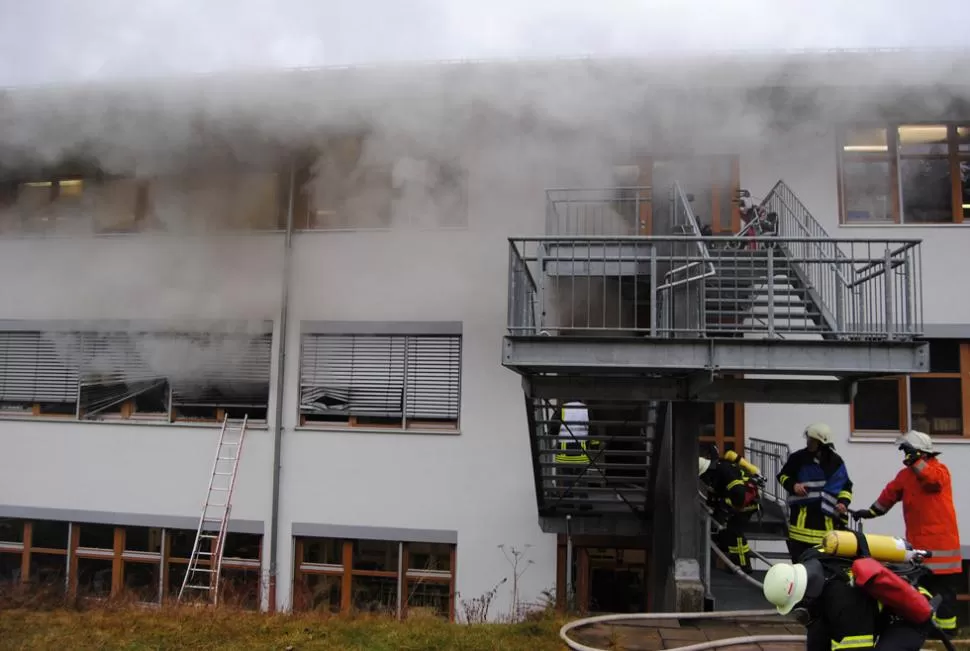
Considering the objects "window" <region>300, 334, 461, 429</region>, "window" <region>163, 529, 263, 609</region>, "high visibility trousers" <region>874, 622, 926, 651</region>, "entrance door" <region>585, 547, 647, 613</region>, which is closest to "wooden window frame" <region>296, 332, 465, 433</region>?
"window" <region>300, 334, 461, 429</region>

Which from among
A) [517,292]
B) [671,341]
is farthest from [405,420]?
[671,341]

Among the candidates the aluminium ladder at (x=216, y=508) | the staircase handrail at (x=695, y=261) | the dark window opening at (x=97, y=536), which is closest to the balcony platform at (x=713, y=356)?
the staircase handrail at (x=695, y=261)

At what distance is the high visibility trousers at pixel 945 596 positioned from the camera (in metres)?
5.59

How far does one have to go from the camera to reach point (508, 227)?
929cm

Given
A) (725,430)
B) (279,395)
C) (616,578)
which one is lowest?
(616,578)

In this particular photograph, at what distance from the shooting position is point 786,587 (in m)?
3.56

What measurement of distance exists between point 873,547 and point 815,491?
8.36 ft

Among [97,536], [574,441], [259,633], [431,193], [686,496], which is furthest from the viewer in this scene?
[97,536]

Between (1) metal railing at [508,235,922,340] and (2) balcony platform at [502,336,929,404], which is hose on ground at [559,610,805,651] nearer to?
(2) balcony platform at [502,336,929,404]

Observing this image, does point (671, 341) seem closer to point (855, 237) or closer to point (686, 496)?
point (686, 496)

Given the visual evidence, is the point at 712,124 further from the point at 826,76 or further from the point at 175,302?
the point at 175,302

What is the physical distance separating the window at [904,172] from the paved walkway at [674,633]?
5.24 m

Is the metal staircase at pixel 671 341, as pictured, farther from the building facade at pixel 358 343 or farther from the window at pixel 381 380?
the window at pixel 381 380

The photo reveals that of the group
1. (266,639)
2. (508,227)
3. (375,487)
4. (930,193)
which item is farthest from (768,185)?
(266,639)
